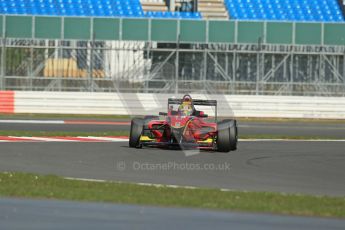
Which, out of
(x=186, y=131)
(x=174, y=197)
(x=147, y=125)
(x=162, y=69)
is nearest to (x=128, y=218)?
(x=174, y=197)

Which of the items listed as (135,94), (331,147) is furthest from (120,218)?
(135,94)

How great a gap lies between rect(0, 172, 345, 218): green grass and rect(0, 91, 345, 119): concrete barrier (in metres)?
17.5

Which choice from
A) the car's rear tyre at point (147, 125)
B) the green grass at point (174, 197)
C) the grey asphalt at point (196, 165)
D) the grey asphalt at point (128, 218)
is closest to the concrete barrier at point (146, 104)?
the grey asphalt at point (196, 165)

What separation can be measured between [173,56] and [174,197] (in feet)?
64.2

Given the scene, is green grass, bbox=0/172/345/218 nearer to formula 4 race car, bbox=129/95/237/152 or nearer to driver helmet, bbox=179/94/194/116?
formula 4 race car, bbox=129/95/237/152

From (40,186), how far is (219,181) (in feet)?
8.04

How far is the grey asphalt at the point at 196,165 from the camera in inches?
432

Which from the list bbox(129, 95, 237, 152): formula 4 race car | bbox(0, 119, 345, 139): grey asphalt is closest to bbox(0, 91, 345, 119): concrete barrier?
bbox(0, 119, 345, 139): grey asphalt

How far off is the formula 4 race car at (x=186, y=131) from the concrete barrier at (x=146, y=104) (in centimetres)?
1189

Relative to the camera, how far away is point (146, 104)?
2788 centimetres

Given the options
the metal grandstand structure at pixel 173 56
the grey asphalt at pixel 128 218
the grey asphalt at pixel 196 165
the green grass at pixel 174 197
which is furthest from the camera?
the metal grandstand structure at pixel 173 56

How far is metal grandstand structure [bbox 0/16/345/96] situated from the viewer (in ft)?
91.7

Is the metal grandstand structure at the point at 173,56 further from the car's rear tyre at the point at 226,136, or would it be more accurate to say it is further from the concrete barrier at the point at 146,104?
the car's rear tyre at the point at 226,136

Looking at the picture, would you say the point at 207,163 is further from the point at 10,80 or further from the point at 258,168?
the point at 10,80
